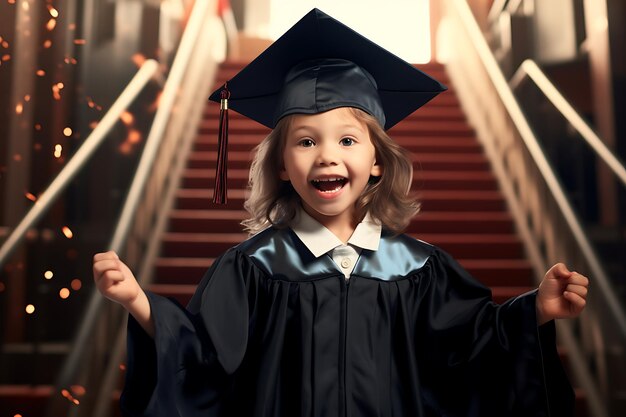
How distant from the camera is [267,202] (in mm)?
1807

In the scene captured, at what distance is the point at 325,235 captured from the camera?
1660mm

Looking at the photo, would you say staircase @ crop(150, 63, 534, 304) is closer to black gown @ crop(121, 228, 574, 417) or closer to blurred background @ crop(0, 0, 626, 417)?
blurred background @ crop(0, 0, 626, 417)

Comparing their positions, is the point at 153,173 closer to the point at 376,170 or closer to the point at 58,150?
the point at 58,150

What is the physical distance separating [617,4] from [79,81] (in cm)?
261

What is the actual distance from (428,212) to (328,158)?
8.90 feet

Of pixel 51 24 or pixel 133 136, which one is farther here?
pixel 133 136

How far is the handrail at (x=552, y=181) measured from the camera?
2.66m

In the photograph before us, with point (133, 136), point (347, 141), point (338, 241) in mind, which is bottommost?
point (338, 241)

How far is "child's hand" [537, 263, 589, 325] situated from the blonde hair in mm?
403

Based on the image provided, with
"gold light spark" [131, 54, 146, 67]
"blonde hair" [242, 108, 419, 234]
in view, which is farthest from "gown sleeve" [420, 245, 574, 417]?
"gold light spark" [131, 54, 146, 67]

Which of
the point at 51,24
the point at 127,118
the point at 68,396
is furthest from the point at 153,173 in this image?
the point at 68,396

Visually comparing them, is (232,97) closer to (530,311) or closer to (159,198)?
(530,311)

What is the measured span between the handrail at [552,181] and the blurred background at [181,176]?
0.04 feet

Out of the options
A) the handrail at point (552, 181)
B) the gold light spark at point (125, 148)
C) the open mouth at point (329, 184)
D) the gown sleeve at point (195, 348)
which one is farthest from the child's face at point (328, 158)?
the gold light spark at point (125, 148)
